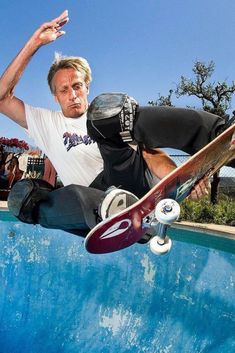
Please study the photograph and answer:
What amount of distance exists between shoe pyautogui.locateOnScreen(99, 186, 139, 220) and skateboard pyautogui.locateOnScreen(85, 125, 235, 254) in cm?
7

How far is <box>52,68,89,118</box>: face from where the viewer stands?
3520 millimetres

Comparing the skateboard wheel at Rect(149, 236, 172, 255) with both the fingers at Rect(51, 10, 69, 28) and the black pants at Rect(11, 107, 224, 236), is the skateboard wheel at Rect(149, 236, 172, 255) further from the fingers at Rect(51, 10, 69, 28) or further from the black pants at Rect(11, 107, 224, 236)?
→ the fingers at Rect(51, 10, 69, 28)

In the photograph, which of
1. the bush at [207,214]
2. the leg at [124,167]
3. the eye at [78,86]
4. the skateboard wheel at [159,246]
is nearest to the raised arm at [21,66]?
the eye at [78,86]

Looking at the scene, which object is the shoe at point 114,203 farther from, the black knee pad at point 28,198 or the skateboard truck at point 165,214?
the black knee pad at point 28,198

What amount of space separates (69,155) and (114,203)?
87 centimetres

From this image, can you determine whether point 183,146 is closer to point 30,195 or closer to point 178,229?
point 30,195

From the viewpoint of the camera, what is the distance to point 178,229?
33.9 feet

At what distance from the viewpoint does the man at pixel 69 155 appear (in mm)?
3023

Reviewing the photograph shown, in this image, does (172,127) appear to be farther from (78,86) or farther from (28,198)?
(28,198)

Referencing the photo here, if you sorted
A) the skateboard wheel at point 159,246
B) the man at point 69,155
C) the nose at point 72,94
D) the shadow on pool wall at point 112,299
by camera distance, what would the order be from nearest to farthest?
the skateboard wheel at point 159,246 → the man at point 69,155 → the nose at point 72,94 → the shadow on pool wall at point 112,299

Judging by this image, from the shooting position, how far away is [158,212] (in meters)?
2.55

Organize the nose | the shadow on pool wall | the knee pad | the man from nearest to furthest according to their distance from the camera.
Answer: the knee pad
the man
the nose
the shadow on pool wall

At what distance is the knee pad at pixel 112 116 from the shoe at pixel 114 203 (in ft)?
1.49

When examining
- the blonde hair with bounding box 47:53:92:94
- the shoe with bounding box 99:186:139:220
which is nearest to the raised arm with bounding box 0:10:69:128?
the blonde hair with bounding box 47:53:92:94
